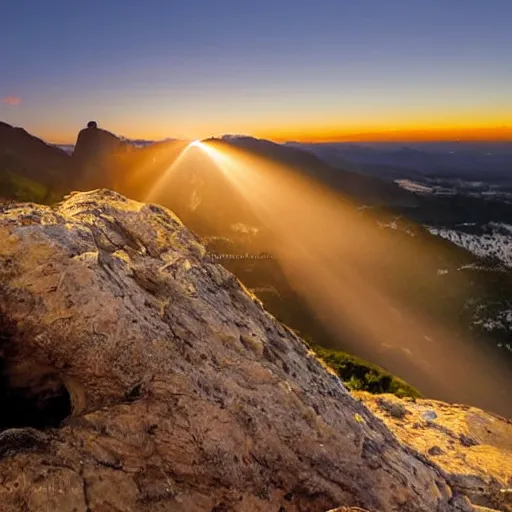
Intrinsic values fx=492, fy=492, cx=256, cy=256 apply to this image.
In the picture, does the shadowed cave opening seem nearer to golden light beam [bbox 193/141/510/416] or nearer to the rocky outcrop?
the rocky outcrop

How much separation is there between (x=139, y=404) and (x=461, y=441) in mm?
16616

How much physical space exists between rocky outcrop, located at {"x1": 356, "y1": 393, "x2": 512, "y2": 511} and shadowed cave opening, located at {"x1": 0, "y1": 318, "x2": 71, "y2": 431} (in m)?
12.4

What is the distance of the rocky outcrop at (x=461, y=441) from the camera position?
17.1 m

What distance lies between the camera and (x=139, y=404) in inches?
411

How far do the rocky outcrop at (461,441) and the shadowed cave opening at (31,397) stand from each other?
1241 cm

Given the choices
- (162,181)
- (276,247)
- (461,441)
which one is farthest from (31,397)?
(162,181)

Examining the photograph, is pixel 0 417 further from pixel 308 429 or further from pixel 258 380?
pixel 308 429

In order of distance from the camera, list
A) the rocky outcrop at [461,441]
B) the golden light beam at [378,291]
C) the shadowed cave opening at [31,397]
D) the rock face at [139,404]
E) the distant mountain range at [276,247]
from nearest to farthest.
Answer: the rock face at [139,404]
the shadowed cave opening at [31,397]
the rocky outcrop at [461,441]
the golden light beam at [378,291]
the distant mountain range at [276,247]

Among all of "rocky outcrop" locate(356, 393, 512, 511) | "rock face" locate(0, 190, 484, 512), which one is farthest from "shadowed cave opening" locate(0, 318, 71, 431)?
"rocky outcrop" locate(356, 393, 512, 511)

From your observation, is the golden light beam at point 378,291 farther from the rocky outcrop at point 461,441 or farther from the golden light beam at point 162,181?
the rocky outcrop at point 461,441

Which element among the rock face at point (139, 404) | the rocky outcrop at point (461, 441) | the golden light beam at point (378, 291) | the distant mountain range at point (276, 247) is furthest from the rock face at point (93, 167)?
the rock face at point (139, 404)

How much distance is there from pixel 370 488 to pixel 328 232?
147 meters

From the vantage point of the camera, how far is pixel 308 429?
12406 millimetres

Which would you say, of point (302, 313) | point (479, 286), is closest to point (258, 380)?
point (302, 313)
